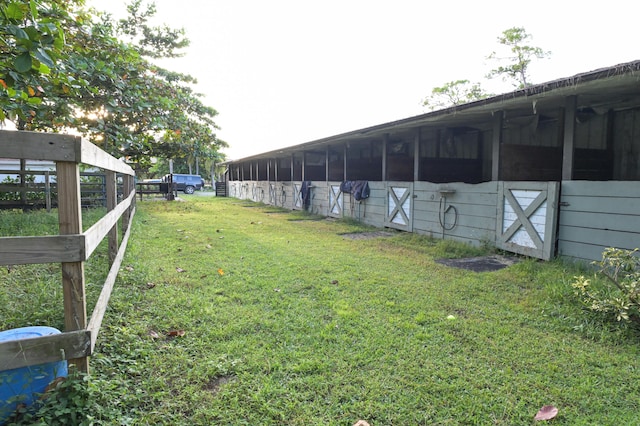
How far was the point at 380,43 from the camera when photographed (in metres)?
21.5

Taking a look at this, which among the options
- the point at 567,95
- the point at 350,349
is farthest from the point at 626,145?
the point at 350,349

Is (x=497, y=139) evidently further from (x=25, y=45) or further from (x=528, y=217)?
(x=25, y=45)

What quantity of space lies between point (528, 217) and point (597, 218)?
91cm

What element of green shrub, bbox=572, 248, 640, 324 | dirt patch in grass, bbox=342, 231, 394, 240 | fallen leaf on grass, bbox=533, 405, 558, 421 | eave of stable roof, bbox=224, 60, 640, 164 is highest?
eave of stable roof, bbox=224, 60, 640, 164

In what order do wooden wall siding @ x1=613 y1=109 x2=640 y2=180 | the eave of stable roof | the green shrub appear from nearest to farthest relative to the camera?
1. the green shrub
2. the eave of stable roof
3. wooden wall siding @ x1=613 y1=109 x2=640 y2=180

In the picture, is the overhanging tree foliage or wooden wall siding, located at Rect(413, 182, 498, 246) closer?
the overhanging tree foliage

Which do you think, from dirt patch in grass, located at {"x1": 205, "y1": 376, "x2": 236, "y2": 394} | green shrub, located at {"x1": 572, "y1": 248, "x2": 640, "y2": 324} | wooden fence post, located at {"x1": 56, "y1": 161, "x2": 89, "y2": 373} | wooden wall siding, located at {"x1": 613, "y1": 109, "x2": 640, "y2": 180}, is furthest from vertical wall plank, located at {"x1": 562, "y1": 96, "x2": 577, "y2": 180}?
wooden fence post, located at {"x1": 56, "y1": 161, "x2": 89, "y2": 373}

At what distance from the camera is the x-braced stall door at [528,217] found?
4.82m

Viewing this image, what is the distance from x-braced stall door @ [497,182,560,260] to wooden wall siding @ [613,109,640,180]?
11.2 ft

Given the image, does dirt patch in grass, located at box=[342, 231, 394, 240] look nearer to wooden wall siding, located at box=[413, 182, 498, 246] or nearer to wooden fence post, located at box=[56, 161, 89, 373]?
wooden wall siding, located at box=[413, 182, 498, 246]

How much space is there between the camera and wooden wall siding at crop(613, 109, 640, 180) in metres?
6.73

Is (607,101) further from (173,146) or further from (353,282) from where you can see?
(173,146)

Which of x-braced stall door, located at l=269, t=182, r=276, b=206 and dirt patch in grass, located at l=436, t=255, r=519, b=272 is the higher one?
x-braced stall door, located at l=269, t=182, r=276, b=206

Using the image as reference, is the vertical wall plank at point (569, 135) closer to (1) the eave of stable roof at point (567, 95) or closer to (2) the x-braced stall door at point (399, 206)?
(1) the eave of stable roof at point (567, 95)
